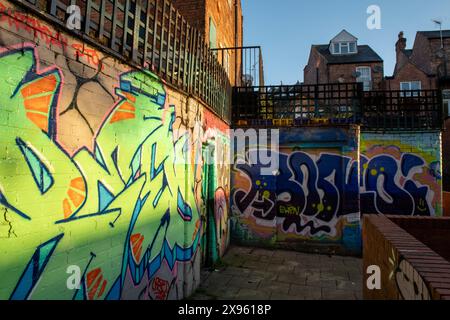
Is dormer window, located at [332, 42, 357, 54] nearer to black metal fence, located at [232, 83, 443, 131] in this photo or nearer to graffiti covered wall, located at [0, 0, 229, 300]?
black metal fence, located at [232, 83, 443, 131]

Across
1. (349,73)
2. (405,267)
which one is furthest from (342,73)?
(405,267)

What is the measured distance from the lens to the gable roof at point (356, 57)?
2242cm

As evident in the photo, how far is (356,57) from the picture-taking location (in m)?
23.0

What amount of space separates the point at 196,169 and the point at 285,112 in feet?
13.6

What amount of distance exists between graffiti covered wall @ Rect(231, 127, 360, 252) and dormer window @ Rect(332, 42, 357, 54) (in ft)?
66.1

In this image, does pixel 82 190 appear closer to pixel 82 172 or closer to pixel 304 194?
pixel 82 172

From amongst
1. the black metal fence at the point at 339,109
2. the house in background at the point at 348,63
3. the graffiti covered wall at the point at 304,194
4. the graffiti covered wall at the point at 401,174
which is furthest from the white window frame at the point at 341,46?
the graffiti covered wall at the point at 304,194

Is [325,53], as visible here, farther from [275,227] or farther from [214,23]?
[275,227]

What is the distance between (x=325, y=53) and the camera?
24.8m

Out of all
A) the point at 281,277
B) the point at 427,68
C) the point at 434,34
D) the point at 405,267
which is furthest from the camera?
the point at 434,34

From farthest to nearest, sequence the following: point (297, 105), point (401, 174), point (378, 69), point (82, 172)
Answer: point (378, 69)
point (297, 105)
point (401, 174)
point (82, 172)

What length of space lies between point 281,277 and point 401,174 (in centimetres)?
483

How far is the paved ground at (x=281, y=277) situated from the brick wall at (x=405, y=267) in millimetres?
1889

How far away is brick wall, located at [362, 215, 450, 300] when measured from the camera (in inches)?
63.2
